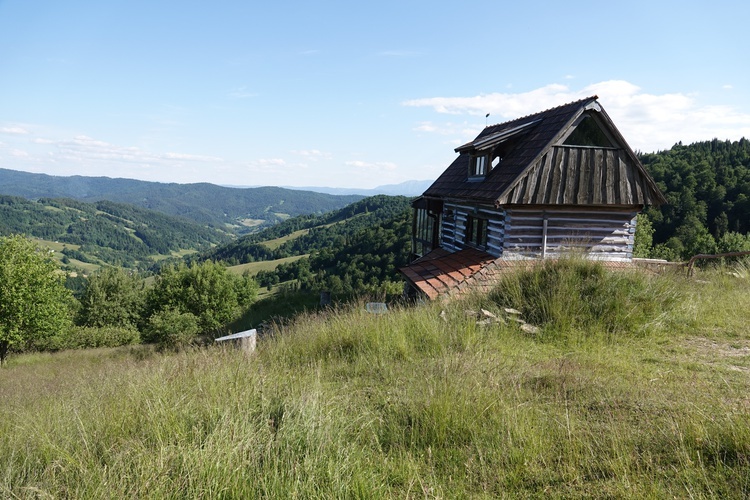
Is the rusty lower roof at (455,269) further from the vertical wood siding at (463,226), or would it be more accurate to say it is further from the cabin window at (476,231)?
the vertical wood siding at (463,226)

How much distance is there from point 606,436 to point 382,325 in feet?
12.9

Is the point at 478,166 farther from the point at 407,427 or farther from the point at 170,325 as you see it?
the point at 170,325

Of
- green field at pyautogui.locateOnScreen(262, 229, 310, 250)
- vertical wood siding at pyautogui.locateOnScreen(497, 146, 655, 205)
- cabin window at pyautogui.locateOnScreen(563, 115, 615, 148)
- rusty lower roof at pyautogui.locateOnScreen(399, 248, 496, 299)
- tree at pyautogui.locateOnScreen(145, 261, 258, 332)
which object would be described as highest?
A: cabin window at pyautogui.locateOnScreen(563, 115, 615, 148)

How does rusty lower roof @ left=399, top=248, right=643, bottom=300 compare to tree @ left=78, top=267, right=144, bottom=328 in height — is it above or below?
above

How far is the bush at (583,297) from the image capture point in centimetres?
714

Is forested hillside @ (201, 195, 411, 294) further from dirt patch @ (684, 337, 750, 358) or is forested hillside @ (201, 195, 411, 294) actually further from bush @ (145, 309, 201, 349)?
bush @ (145, 309, 201, 349)

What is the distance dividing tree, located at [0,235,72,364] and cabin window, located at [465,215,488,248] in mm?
28442

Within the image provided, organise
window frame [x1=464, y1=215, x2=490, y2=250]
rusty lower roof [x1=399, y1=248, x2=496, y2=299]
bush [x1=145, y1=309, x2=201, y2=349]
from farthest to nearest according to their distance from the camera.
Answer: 1. bush [x1=145, y1=309, x2=201, y2=349]
2. window frame [x1=464, y1=215, x2=490, y2=250]
3. rusty lower roof [x1=399, y1=248, x2=496, y2=299]

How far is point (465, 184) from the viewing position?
58.8ft

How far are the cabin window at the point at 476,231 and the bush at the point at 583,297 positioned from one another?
7.76 meters

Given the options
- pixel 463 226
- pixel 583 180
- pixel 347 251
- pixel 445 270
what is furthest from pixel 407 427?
pixel 347 251

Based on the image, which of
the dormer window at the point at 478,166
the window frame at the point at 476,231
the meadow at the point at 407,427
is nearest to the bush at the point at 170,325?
the window frame at the point at 476,231

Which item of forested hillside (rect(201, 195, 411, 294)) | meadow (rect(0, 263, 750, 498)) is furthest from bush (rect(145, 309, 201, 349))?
meadow (rect(0, 263, 750, 498))

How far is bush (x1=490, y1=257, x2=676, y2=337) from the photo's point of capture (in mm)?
7137
